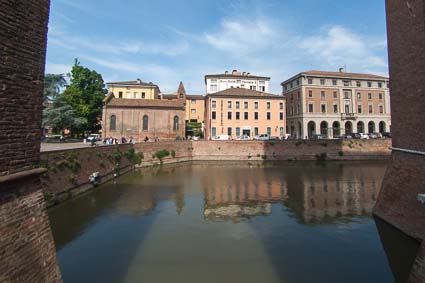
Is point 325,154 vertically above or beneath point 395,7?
beneath

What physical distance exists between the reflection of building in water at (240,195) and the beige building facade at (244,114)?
18986 millimetres

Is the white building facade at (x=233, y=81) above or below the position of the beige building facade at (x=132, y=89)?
above

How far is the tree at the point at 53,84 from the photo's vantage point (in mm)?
28859

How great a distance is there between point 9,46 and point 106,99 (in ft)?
117

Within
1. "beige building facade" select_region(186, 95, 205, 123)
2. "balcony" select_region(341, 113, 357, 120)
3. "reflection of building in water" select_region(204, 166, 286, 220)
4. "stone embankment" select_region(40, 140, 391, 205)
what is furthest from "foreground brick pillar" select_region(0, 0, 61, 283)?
"balcony" select_region(341, 113, 357, 120)

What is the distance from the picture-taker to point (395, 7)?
8430 millimetres

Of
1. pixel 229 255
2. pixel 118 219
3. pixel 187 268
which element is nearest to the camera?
pixel 187 268

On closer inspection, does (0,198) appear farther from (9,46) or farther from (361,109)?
(361,109)

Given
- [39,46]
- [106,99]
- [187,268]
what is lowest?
[187,268]

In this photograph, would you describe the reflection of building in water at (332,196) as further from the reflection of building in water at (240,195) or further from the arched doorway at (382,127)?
the arched doorway at (382,127)

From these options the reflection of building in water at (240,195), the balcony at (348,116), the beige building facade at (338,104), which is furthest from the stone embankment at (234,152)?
the balcony at (348,116)

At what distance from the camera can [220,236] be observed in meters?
9.04

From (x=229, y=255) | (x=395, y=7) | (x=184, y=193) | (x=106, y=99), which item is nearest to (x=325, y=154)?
(x=184, y=193)

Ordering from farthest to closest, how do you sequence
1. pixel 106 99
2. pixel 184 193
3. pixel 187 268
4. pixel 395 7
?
pixel 106 99, pixel 184 193, pixel 395 7, pixel 187 268
